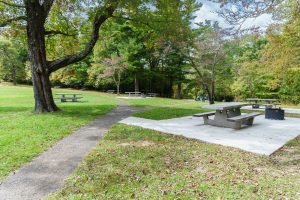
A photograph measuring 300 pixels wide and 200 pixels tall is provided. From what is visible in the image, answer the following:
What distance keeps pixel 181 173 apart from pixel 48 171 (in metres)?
2.18

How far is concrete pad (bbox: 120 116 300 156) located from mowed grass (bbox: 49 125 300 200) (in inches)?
16.2

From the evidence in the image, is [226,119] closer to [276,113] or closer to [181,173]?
[276,113]

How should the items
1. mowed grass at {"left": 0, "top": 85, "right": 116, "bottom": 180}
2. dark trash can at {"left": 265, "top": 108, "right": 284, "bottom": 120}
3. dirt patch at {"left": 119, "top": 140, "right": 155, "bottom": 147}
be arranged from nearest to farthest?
1. mowed grass at {"left": 0, "top": 85, "right": 116, "bottom": 180}
2. dirt patch at {"left": 119, "top": 140, "right": 155, "bottom": 147}
3. dark trash can at {"left": 265, "top": 108, "right": 284, "bottom": 120}

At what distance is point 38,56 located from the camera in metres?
10.4

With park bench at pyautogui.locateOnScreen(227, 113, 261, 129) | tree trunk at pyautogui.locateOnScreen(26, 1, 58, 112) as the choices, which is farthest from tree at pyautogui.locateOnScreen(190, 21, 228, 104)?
tree trunk at pyautogui.locateOnScreen(26, 1, 58, 112)

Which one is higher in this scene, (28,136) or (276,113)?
(276,113)

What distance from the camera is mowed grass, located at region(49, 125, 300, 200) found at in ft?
11.2

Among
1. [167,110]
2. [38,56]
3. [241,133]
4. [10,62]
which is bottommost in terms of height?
[241,133]

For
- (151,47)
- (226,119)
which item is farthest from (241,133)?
(151,47)

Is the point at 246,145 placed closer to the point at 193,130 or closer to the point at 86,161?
the point at 193,130

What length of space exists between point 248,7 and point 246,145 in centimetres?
303

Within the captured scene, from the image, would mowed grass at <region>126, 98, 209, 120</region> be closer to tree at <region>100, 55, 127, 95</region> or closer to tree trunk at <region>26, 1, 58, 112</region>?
tree trunk at <region>26, 1, 58, 112</region>

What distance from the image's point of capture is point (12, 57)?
43.8 metres

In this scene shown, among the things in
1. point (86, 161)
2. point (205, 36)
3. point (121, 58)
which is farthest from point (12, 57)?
point (86, 161)
